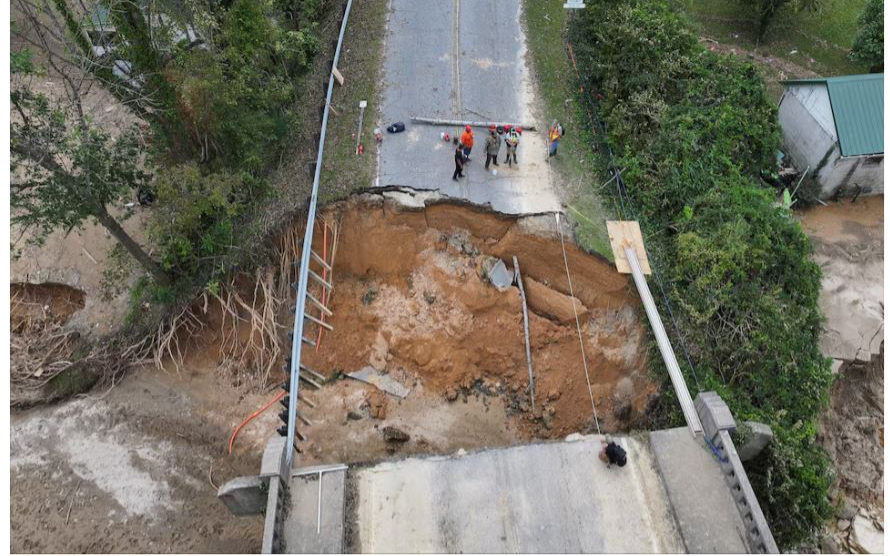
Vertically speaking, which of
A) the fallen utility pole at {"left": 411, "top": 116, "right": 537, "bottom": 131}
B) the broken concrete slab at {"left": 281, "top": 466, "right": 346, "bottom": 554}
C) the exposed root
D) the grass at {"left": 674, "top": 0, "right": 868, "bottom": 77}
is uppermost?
the fallen utility pole at {"left": 411, "top": 116, "right": 537, "bottom": 131}

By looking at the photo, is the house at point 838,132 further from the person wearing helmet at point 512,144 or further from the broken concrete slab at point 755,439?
the broken concrete slab at point 755,439

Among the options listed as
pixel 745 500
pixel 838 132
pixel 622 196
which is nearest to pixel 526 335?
pixel 622 196

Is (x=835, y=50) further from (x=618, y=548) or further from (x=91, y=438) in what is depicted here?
(x=91, y=438)

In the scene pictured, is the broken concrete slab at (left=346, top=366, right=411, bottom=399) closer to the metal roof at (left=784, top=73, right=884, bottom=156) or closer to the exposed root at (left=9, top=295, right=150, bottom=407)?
the exposed root at (left=9, top=295, right=150, bottom=407)

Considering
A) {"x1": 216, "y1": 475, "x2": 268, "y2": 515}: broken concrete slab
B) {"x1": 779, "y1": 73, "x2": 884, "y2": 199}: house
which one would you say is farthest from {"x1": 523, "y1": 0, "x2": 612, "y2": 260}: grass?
{"x1": 216, "y1": 475, "x2": 268, "y2": 515}: broken concrete slab

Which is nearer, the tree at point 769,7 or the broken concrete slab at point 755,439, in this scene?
the broken concrete slab at point 755,439

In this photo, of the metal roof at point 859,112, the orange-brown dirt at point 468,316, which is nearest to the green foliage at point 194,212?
the orange-brown dirt at point 468,316
